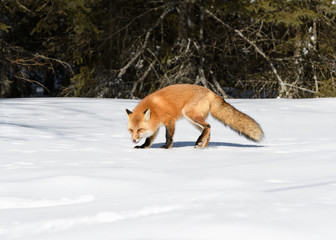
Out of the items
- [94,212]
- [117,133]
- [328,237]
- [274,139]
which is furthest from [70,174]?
[274,139]

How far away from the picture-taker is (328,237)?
221 centimetres

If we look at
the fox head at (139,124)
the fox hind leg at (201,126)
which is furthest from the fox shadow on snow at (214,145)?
the fox head at (139,124)

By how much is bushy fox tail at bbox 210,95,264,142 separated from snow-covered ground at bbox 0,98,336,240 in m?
0.21

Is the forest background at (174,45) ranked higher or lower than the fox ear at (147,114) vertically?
lower

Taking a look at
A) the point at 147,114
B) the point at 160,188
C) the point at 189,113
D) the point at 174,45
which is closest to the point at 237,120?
the point at 189,113

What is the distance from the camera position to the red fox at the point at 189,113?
600 cm

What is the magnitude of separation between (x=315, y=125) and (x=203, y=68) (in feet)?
29.8

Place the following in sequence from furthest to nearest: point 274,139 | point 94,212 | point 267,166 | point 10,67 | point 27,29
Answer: point 27,29
point 10,67
point 274,139
point 267,166
point 94,212

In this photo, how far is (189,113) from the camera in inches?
241

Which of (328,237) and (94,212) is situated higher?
(328,237)

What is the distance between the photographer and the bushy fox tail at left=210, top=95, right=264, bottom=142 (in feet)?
19.8

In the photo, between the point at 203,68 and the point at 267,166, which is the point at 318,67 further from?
the point at 267,166

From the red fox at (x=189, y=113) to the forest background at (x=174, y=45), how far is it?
29.9 ft

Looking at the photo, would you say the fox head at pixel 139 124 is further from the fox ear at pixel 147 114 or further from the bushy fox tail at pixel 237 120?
the bushy fox tail at pixel 237 120
